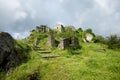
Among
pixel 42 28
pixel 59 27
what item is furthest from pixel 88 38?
pixel 59 27

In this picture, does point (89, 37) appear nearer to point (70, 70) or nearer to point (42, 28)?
point (42, 28)

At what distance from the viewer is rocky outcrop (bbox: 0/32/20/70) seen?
1903cm

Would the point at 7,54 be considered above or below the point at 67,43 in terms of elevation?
below

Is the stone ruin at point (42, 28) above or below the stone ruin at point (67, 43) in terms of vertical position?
above

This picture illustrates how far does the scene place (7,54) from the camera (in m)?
19.5

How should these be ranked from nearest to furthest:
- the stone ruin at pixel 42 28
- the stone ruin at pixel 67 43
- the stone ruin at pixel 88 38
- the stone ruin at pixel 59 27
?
the stone ruin at pixel 67 43, the stone ruin at pixel 88 38, the stone ruin at pixel 42 28, the stone ruin at pixel 59 27

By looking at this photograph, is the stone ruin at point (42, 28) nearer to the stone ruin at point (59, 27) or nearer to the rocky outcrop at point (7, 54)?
the stone ruin at point (59, 27)

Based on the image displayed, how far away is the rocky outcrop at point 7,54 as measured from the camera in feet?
62.4

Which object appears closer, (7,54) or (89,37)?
(7,54)

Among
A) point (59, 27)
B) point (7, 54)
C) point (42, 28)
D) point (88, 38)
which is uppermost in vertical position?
point (59, 27)

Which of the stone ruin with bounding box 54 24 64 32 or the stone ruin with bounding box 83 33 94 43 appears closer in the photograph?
the stone ruin with bounding box 83 33 94 43

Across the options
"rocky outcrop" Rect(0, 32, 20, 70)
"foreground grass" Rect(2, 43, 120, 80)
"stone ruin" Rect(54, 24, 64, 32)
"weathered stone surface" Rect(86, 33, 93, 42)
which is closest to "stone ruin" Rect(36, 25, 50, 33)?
"stone ruin" Rect(54, 24, 64, 32)

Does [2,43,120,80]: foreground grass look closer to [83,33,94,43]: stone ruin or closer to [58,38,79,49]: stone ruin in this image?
[58,38,79,49]: stone ruin

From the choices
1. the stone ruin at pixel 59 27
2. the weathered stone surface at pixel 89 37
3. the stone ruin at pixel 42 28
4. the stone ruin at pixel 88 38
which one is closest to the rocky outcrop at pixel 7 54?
the stone ruin at pixel 88 38
